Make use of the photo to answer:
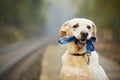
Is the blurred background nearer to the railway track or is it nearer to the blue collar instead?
the railway track

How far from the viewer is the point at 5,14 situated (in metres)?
2.45

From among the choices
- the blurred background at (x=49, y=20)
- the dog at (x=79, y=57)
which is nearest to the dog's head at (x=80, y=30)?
the dog at (x=79, y=57)

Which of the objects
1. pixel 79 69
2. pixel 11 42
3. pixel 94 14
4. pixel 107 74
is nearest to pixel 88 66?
pixel 79 69

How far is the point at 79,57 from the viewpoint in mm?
2127

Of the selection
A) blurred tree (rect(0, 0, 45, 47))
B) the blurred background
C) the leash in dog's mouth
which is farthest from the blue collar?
blurred tree (rect(0, 0, 45, 47))

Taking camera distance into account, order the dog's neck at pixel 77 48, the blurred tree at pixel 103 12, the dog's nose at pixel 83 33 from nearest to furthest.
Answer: the dog's nose at pixel 83 33, the dog's neck at pixel 77 48, the blurred tree at pixel 103 12

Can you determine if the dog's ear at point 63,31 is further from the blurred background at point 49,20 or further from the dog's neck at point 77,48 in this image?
the blurred background at point 49,20

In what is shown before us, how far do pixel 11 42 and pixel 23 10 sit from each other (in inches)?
10.1

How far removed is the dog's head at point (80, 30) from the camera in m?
2.04

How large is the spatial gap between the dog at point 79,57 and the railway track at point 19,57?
303 millimetres

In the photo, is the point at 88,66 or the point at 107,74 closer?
the point at 88,66

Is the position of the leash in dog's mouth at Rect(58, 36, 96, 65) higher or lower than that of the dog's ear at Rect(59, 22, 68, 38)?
lower

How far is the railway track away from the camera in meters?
2.41

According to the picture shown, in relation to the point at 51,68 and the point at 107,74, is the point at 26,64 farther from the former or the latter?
the point at 107,74
